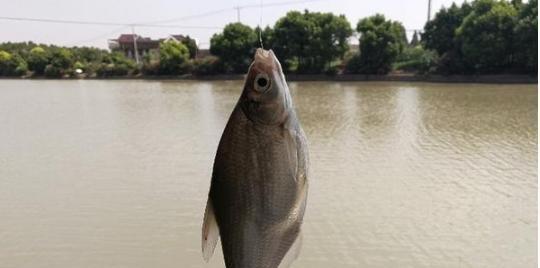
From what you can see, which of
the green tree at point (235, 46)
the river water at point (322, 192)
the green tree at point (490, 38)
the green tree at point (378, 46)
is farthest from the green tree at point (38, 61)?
the green tree at point (490, 38)

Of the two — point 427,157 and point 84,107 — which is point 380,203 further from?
point 84,107

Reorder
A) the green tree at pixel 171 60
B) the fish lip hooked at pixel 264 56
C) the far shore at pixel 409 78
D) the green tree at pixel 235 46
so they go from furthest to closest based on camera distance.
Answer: the green tree at pixel 171 60
the green tree at pixel 235 46
the far shore at pixel 409 78
the fish lip hooked at pixel 264 56

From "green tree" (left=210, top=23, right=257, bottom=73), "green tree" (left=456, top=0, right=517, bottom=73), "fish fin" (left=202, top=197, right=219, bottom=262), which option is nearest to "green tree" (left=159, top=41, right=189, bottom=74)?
"green tree" (left=210, top=23, right=257, bottom=73)

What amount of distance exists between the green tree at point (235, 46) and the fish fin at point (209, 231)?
134 ft

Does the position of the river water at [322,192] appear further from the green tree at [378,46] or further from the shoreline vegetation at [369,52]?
the green tree at [378,46]

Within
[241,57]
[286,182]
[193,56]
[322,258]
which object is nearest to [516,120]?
[322,258]

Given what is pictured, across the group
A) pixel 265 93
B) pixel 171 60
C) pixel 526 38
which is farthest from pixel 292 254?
pixel 171 60

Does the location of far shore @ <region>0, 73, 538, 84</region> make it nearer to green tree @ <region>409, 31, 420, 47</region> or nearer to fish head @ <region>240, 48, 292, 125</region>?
green tree @ <region>409, 31, 420, 47</region>

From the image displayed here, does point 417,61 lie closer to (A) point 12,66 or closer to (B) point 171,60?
(B) point 171,60

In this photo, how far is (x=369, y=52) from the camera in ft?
120

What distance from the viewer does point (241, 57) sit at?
138 ft

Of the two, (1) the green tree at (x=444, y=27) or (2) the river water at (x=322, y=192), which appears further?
(1) the green tree at (x=444, y=27)

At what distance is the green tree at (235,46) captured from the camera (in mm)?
41938

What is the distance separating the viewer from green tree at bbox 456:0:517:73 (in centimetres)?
3156
